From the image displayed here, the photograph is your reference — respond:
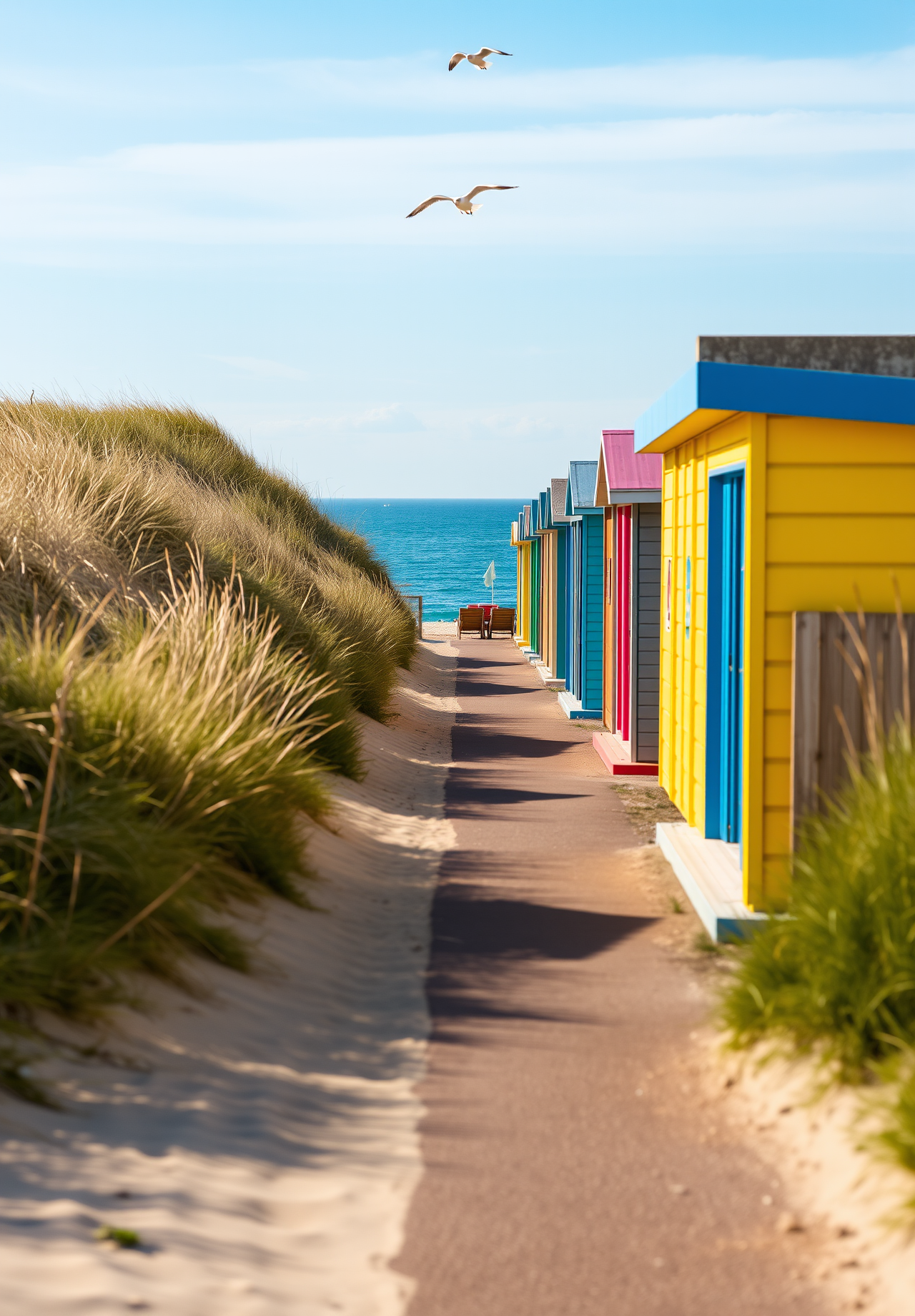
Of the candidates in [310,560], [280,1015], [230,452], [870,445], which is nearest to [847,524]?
[870,445]

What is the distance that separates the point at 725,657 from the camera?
7.34 metres

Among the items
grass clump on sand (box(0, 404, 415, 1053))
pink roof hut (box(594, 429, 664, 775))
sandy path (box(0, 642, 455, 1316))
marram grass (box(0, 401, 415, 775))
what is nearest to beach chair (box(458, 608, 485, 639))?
marram grass (box(0, 401, 415, 775))

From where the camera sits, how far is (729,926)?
19.0 feet

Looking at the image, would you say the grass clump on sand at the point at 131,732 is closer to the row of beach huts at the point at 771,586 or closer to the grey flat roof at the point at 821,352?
the row of beach huts at the point at 771,586

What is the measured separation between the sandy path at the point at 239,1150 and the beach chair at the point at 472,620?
2953 cm

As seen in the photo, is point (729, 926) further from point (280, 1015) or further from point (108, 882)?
point (108, 882)

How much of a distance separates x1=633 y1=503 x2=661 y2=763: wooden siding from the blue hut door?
4.04 m

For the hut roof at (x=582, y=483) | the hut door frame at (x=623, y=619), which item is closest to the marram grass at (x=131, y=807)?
the hut door frame at (x=623, y=619)

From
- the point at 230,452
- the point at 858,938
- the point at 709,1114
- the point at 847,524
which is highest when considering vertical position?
the point at 230,452

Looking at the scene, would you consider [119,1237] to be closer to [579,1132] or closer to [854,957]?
[579,1132]

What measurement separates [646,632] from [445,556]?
344 ft

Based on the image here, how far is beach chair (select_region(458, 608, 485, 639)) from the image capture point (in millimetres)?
35312

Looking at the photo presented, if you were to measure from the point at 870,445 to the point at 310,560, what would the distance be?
1267 cm

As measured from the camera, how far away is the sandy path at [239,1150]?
2979 millimetres
